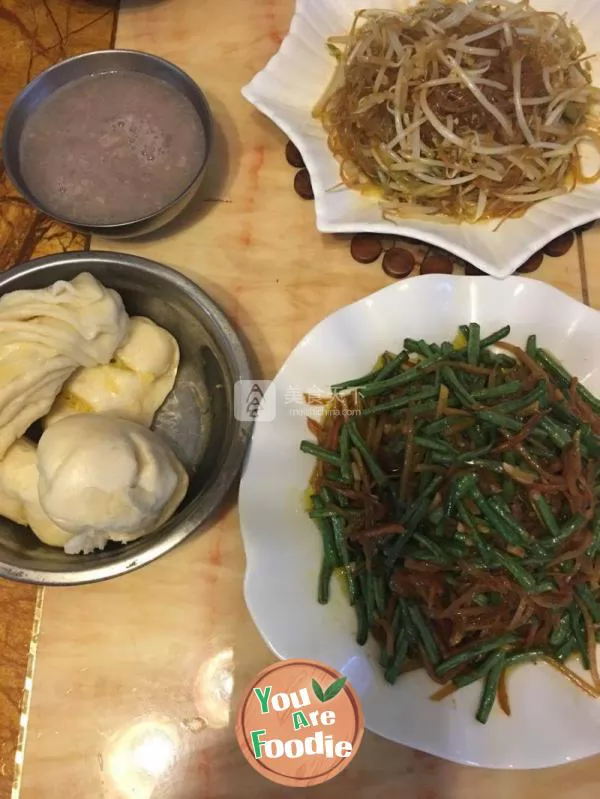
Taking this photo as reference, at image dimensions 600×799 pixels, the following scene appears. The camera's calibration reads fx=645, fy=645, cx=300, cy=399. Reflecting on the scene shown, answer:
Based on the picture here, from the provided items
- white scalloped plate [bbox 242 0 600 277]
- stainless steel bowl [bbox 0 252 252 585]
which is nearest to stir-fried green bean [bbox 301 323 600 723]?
stainless steel bowl [bbox 0 252 252 585]

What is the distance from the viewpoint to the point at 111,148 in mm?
1748

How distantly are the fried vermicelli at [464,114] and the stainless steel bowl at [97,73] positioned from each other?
389 mm

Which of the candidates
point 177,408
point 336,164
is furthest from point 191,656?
point 336,164

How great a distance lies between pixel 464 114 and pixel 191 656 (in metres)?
1.50

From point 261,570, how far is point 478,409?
0.57m

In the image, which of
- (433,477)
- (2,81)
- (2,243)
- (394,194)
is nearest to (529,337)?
(433,477)

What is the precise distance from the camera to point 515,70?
1.66 metres

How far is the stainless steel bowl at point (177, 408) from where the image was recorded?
1283 millimetres

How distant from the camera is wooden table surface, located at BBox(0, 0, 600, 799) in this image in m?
1.36

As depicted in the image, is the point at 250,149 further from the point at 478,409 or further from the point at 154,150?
the point at 478,409

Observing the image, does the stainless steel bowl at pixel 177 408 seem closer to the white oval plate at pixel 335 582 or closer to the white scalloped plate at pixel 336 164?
the white oval plate at pixel 335 582

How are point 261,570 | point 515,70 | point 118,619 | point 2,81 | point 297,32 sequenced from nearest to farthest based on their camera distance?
point 261,570
point 118,619
point 515,70
point 297,32
point 2,81

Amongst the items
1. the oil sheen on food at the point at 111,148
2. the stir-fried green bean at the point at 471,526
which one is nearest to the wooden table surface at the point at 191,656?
the oil sheen on food at the point at 111,148

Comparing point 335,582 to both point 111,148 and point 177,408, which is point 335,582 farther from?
point 111,148
